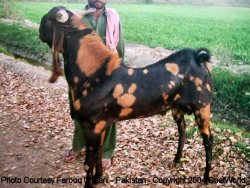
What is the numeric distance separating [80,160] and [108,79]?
7.61ft

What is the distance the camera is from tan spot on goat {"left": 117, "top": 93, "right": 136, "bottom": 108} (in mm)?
4996

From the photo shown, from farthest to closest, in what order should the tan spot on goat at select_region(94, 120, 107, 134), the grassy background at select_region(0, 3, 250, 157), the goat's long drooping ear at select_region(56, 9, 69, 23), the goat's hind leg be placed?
the grassy background at select_region(0, 3, 250, 157) → the goat's hind leg → the tan spot on goat at select_region(94, 120, 107, 134) → the goat's long drooping ear at select_region(56, 9, 69, 23)

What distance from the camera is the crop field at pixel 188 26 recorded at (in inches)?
603

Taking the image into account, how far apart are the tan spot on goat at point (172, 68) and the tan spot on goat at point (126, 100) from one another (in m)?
0.65

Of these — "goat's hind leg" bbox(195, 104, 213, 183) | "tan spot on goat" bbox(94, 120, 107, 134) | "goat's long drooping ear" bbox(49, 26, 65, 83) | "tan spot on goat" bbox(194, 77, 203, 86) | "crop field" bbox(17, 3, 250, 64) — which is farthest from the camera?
"crop field" bbox(17, 3, 250, 64)

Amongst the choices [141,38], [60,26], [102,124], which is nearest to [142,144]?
[102,124]

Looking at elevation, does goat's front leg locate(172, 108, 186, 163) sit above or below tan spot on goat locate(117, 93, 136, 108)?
below

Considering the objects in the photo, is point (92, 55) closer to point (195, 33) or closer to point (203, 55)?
point (203, 55)

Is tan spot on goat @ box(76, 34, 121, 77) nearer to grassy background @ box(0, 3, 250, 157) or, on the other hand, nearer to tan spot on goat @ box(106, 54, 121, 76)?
tan spot on goat @ box(106, 54, 121, 76)

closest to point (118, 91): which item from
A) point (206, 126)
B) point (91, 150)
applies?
point (91, 150)

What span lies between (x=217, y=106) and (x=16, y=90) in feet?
22.0

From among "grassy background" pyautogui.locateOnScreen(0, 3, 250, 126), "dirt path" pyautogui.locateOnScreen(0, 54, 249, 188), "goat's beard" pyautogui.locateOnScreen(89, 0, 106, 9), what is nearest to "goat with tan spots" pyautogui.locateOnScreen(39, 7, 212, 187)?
"goat's beard" pyautogui.locateOnScreen(89, 0, 106, 9)

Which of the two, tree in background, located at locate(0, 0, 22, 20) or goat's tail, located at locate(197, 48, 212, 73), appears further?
tree in background, located at locate(0, 0, 22, 20)

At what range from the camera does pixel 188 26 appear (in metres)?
20.1
